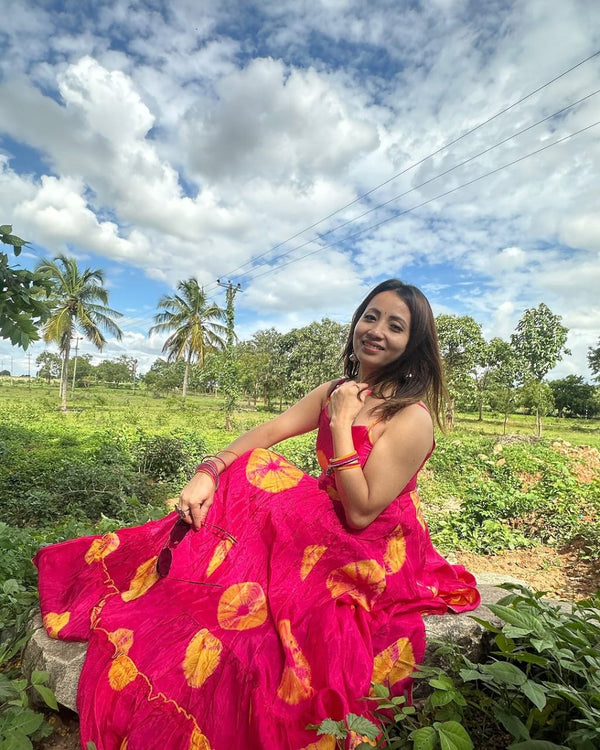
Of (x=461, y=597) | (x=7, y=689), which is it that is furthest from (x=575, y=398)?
(x=7, y=689)

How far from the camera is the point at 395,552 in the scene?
151cm

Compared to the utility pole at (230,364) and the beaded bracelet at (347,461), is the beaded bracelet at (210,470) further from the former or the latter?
the utility pole at (230,364)

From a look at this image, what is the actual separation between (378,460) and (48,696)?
1.20 metres

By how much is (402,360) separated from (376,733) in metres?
1.11

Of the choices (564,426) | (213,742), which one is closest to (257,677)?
(213,742)

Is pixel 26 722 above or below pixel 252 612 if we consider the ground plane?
below

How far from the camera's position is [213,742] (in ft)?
3.68

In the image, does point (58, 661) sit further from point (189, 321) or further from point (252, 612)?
point (189, 321)

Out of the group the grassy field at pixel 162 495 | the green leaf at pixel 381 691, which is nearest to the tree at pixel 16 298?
the grassy field at pixel 162 495

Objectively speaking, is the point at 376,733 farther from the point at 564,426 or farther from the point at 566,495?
the point at 564,426

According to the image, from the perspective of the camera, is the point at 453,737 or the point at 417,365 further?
the point at 417,365

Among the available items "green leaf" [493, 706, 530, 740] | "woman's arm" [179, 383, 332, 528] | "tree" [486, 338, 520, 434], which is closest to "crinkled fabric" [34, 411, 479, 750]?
"woman's arm" [179, 383, 332, 528]

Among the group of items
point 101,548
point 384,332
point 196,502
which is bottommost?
point 101,548

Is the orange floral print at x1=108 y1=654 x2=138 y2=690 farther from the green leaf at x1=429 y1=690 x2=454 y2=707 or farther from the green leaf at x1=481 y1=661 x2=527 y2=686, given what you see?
the green leaf at x1=481 y1=661 x2=527 y2=686
